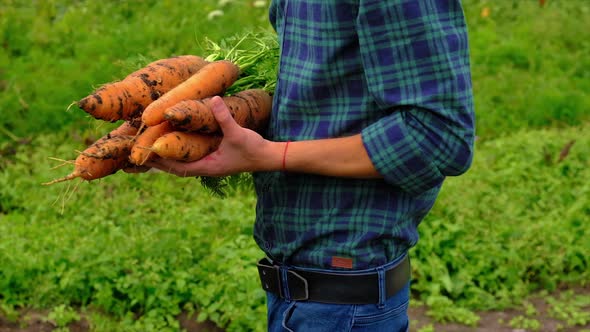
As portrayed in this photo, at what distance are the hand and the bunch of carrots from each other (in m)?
0.03

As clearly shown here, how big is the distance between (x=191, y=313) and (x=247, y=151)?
99.1 inches

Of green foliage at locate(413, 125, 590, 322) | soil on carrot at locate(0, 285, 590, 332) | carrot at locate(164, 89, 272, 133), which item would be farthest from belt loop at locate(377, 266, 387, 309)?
green foliage at locate(413, 125, 590, 322)

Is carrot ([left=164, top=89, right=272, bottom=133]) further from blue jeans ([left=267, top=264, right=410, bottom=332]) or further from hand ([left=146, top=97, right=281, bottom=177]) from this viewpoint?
blue jeans ([left=267, top=264, right=410, bottom=332])

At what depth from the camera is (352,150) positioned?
1.92 m

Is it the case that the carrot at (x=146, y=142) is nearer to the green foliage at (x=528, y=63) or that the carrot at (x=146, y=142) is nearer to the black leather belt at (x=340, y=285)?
the black leather belt at (x=340, y=285)

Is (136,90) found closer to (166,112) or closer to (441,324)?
(166,112)

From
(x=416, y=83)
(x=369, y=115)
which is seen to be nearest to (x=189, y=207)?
(x=369, y=115)

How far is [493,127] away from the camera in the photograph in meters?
6.88

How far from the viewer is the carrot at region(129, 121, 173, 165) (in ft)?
6.37

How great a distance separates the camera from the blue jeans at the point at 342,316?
6.79 feet

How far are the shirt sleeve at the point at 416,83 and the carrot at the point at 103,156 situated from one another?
59 cm

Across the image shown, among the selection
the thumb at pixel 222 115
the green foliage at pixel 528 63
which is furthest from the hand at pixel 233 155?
the green foliage at pixel 528 63

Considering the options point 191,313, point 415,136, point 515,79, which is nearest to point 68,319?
point 191,313

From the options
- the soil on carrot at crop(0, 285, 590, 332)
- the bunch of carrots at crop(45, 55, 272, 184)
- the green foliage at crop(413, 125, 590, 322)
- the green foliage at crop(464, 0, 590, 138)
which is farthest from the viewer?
the green foliage at crop(464, 0, 590, 138)
